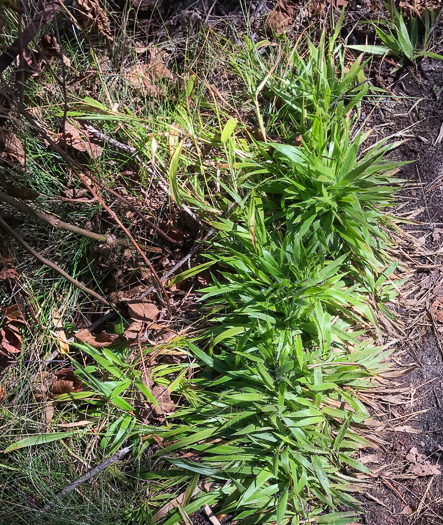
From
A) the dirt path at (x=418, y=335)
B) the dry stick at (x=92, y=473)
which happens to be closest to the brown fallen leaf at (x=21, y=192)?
the dry stick at (x=92, y=473)

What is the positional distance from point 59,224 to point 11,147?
0.57 m

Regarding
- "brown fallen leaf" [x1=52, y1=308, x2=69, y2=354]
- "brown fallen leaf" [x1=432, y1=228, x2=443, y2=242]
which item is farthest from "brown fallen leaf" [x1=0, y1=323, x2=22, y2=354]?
"brown fallen leaf" [x1=432, y1=228, x2=443, y2=242]

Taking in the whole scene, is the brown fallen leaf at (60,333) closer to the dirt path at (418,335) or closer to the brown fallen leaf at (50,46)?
the brown fallen leaf at (50,46)

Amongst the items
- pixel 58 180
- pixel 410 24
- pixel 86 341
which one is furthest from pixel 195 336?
pixel 410 24

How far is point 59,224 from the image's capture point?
1.92m

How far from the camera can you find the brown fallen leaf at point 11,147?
2.20m

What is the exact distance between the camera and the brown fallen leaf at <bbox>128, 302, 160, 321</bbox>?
2104mm

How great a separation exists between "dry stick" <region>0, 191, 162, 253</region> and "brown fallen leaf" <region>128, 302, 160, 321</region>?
0.26 m

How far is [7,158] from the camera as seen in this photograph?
7.45ft

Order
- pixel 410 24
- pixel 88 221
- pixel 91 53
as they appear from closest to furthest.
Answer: pixel 88 221
pixel 91 53
pixel 410 24

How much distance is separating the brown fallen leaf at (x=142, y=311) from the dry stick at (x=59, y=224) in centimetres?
26

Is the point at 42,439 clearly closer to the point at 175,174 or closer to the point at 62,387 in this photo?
the point at 62,387

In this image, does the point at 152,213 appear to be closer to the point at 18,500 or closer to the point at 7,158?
the point at 7,158

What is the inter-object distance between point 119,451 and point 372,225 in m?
1.43
